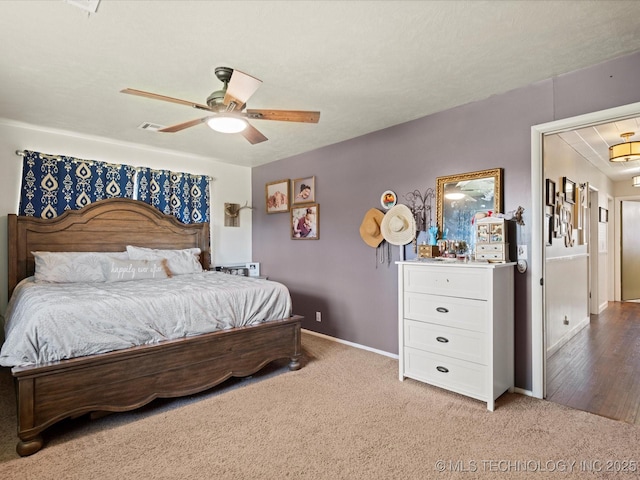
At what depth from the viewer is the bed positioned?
2.09 m

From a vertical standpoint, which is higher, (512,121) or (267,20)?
(267,20)

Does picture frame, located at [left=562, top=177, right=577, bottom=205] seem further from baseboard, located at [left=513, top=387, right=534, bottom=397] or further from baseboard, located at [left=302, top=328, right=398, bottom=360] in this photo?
baseboard, located at [left=302, top=328, right=398, bottom=360]

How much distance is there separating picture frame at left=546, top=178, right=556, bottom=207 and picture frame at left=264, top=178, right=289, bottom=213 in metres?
3.12

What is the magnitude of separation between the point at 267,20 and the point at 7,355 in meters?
2.45

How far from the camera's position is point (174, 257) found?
168 inches

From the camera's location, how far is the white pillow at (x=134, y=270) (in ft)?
12.0

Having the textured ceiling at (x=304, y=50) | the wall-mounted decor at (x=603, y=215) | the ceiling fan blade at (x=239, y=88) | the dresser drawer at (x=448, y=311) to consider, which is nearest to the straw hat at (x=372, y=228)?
the dresser drawer at (x=448, y=311)

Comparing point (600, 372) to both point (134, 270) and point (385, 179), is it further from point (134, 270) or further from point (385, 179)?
point (134, 270)

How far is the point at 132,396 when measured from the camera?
241 cm

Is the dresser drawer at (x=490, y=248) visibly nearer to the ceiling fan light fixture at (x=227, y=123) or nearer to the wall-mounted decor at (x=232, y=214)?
the ceiling fan light fixture at (x=227, y=123)

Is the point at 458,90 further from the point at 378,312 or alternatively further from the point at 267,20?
the point at 378,312

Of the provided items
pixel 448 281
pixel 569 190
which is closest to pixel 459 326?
pixel 448 281

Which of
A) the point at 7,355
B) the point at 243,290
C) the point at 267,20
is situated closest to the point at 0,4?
the point at 267,20

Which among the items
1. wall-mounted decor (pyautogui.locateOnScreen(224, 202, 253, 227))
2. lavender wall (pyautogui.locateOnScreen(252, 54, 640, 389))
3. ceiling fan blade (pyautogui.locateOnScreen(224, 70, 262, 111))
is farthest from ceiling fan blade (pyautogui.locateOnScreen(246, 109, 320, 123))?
wall-mounted decor (pyautogui.locateOnScreen(224, 202, 253, 227))
